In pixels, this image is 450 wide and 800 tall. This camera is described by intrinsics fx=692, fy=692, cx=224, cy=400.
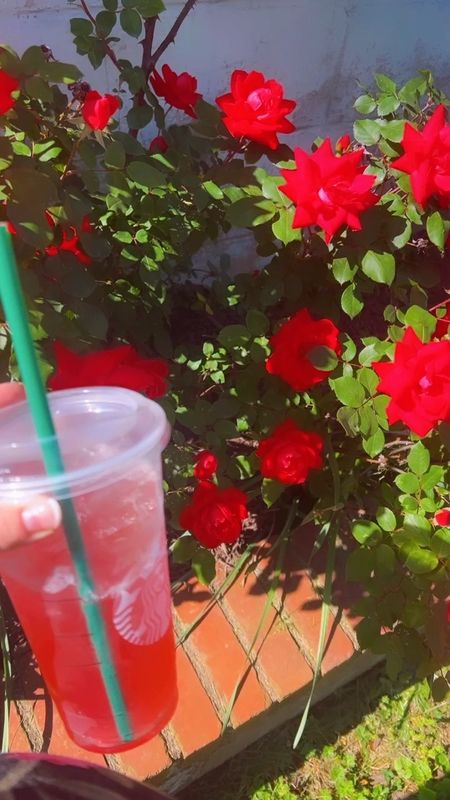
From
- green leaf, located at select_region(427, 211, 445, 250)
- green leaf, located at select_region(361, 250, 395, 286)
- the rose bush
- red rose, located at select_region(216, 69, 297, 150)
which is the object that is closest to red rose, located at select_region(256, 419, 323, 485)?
the rose bush

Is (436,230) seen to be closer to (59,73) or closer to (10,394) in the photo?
(59,73)

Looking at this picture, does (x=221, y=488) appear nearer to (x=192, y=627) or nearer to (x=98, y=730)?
(x=192, y=627)

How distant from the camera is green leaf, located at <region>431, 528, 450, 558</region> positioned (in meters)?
1.24

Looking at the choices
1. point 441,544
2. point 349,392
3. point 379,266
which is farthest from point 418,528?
point 379,266

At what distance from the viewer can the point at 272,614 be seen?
1659 millimetres

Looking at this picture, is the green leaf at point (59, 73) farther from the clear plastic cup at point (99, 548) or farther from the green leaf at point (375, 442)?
the green leaf at point (375, 442)

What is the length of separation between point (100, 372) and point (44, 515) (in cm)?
55

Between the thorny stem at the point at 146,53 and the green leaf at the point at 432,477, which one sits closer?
the green leaf at the point at 432,477

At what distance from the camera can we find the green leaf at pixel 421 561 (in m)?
1.24

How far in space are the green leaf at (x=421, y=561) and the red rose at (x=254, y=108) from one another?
826 millimetres

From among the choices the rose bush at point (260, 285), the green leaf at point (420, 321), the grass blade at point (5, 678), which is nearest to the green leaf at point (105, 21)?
the rose bush at point (260, 285)

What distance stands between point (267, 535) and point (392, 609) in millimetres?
533

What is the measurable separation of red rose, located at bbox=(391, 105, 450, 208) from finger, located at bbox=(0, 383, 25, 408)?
749 millimetres

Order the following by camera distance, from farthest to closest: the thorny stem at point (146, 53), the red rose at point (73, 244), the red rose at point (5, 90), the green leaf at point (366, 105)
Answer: the thorny stem at point (146, 53) < the green leaf at point (366, 105) < the red rose at point (73, 244) < the red rose at point (5, 90)
